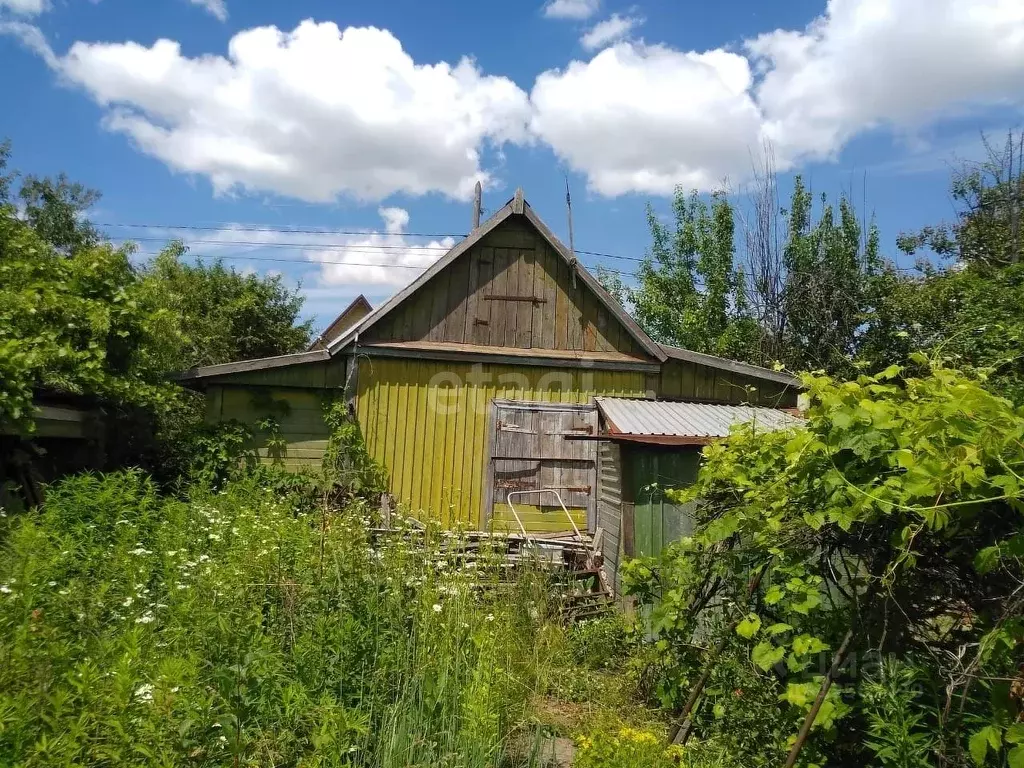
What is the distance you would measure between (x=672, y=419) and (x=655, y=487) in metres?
1.90

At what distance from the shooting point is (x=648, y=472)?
289 inches

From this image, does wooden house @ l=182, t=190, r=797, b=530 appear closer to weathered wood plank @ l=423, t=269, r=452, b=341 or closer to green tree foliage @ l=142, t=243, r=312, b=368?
weathered wood plank @ l=423, t=269, r=452, b=341

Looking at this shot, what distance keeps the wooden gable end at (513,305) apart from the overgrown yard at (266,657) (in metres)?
5.22

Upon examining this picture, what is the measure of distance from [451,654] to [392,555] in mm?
805

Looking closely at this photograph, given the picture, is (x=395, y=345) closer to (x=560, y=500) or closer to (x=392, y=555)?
(x=560, y=500)

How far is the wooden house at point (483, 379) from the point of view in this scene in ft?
30.7

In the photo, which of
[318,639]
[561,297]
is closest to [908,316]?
[561,297]

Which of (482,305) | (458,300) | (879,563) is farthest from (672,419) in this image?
(879,563)

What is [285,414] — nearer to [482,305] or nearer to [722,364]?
[482,305]

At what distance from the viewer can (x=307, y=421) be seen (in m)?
9.37

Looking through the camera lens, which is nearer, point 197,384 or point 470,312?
point 197,384

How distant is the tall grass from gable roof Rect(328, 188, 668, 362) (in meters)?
4.88

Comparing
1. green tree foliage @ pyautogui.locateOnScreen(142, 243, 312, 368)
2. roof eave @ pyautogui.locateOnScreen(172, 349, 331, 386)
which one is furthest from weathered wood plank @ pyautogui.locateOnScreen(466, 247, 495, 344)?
green tree foliage @ pyautogui.locateOnScreen(142, 243, 312, 368)

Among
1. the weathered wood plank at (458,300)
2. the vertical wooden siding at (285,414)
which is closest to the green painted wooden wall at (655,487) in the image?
the weathered wood plank at (458,300)
